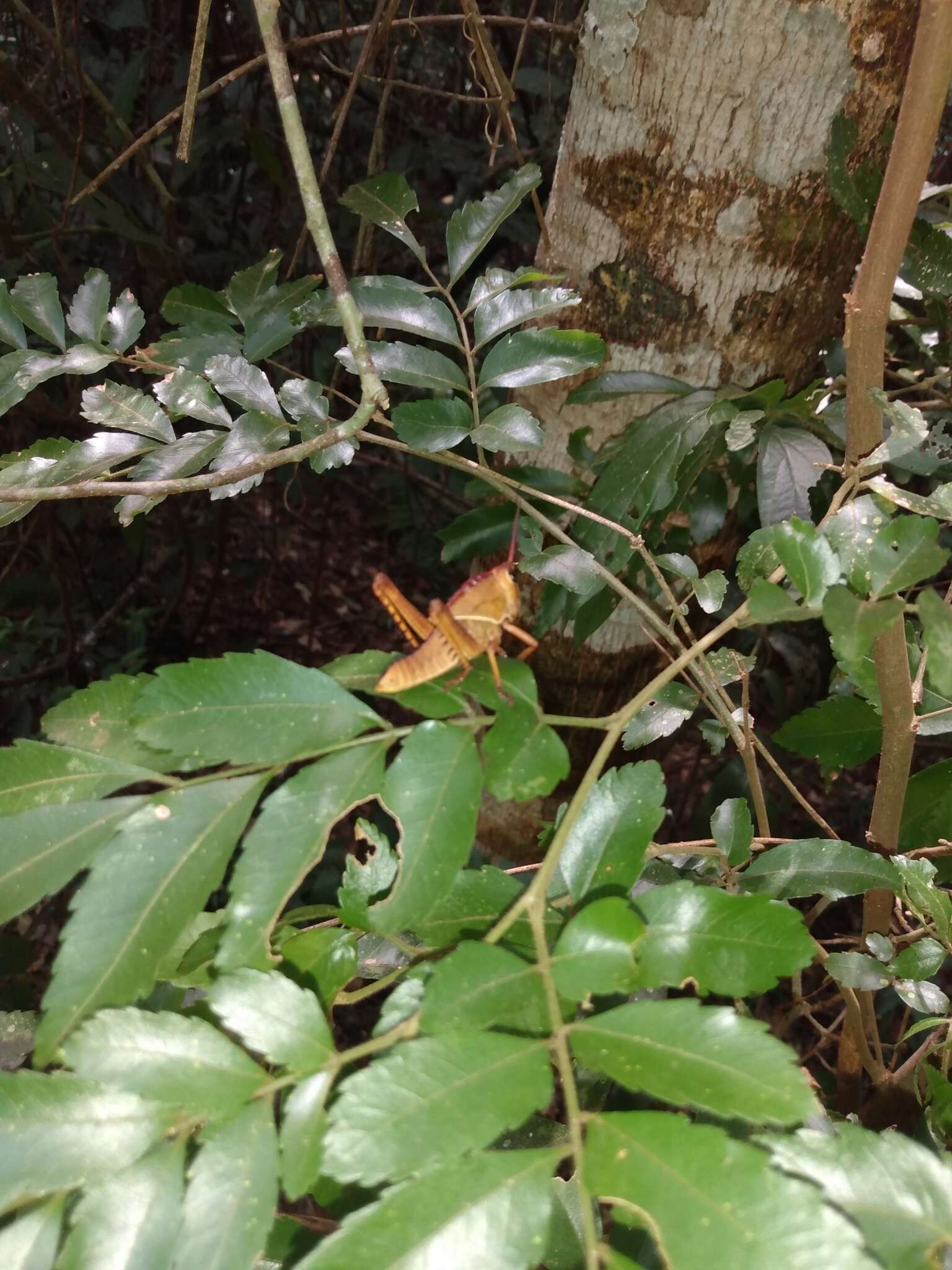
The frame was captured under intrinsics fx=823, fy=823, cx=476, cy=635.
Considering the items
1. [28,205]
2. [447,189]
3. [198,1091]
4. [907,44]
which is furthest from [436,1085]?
[447,189]

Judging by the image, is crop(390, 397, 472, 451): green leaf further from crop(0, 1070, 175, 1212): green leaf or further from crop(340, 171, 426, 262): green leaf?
crop(0, 1070, 175, 1212): green leaf

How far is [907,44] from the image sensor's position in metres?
0.83

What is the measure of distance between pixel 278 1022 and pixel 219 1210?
0.33ft

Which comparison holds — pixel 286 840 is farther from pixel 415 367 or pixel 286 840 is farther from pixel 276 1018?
pixel 415 367

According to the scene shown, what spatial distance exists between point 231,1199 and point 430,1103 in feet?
0.43

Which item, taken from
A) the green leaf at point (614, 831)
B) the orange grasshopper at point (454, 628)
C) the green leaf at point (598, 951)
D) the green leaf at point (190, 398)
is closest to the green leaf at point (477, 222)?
the green leaf at point (190, 398)

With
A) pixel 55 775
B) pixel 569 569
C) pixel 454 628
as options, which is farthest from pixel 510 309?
pixel 55 775

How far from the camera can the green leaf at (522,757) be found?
595 millimetres

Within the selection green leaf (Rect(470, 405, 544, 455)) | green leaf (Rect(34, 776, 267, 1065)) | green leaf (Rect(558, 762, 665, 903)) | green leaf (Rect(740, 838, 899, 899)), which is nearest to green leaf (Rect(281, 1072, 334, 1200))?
green leaf (Rect(34, 776, 267, 1065))

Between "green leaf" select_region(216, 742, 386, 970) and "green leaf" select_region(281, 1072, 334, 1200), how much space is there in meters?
0.09

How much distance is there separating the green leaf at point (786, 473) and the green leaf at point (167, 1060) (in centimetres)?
75

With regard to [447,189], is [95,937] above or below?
below

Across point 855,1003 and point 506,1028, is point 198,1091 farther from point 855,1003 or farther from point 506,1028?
point 855,1003

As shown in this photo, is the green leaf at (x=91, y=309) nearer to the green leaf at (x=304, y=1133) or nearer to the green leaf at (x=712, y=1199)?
the green leaf at (x=304, y=1133)
